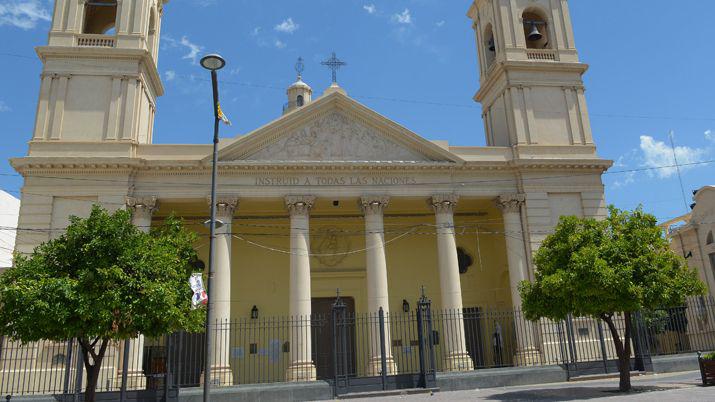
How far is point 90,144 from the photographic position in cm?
2328

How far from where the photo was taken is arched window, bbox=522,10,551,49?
2891 cm

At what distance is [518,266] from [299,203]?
9864 millimetres

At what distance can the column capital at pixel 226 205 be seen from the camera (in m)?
22.9

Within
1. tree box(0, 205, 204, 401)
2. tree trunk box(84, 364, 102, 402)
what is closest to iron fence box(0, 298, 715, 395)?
tree trunk box(84, 364, 102, 402)

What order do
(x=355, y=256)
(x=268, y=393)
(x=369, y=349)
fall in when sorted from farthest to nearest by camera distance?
1. (x=355, y=256)
2. (x=369, y=349)
3. (x=268, y=393)

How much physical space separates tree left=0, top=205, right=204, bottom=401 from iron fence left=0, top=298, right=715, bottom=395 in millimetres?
3681

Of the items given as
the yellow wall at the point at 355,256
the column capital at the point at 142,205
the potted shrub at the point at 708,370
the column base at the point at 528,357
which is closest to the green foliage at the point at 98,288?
the column capital at the point at 142,205

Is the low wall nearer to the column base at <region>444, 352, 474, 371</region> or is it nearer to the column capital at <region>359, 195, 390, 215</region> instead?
the column base at <region>444, 352, 474, 371</region>

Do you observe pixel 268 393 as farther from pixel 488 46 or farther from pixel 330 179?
pixel 488 46

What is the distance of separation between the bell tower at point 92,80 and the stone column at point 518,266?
1667cm

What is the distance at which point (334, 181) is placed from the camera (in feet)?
78.8

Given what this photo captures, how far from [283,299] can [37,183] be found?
11618 mm

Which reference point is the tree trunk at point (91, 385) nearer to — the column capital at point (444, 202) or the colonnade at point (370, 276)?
the colonnade at point (370, 276)

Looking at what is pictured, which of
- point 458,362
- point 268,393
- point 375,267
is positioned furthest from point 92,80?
point 458,362
